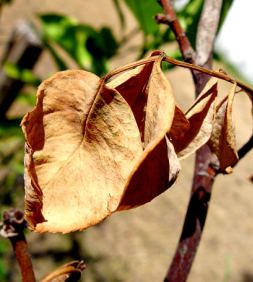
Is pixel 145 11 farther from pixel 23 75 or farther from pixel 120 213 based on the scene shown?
pixel 120 213

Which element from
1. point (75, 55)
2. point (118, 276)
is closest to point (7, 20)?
point (118, 276)

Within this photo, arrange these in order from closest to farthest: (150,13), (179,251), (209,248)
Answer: (179,251)
(150,13)
(209,248)

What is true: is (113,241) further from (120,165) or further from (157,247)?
(120,165)

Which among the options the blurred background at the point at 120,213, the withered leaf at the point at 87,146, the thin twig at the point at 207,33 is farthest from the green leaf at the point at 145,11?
the withered leaf at the point at 87,146

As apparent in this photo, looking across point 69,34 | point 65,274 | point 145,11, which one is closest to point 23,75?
point 69,34

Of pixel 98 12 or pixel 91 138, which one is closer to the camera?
pixel 91 138

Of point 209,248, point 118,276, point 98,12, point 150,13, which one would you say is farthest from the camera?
point 98,12
